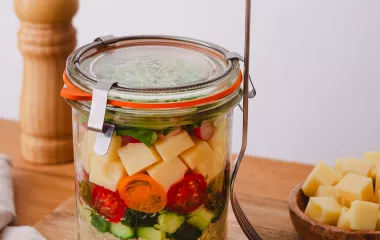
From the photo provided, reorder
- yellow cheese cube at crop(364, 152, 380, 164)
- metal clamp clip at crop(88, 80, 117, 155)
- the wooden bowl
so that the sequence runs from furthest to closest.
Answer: yellow cheese cube at crop(364, 152, 380, 164), the wooden bowl, metal clamp clip at crop(88, 80, 117, 155)

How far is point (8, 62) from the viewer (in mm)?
1506

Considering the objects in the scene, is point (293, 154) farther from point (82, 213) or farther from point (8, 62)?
point (82, 213)

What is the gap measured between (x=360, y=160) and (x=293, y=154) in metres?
0.66

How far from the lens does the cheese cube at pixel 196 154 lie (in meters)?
0.58

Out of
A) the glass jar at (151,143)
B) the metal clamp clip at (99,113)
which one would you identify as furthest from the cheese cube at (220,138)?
the metal clamp clip at (99,113)

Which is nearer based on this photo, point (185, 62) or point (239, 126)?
point (185, 62)

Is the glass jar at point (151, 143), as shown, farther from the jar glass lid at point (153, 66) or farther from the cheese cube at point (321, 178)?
the cheese cube at point (321, 178)

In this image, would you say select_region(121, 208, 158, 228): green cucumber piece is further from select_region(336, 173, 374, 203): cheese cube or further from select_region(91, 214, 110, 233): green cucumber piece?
select_region(336, 173, 374, 203): cheese cube

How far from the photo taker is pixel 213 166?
611 mm

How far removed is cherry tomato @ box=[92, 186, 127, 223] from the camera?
59cm

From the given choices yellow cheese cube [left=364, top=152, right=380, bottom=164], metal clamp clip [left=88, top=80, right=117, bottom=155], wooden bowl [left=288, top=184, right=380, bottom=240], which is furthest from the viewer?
yellow cheese cube [left=364, top=152, right=380, bottom=164]

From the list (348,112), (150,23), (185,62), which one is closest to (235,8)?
(150,23)

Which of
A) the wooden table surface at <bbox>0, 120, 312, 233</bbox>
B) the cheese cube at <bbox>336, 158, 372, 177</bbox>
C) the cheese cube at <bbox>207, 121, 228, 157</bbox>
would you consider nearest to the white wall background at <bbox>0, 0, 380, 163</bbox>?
the wooden table surface at <bbox>0, 120, 312, 233</bbox>

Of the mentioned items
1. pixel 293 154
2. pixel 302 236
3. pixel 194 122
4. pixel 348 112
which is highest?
pixel 194 122
